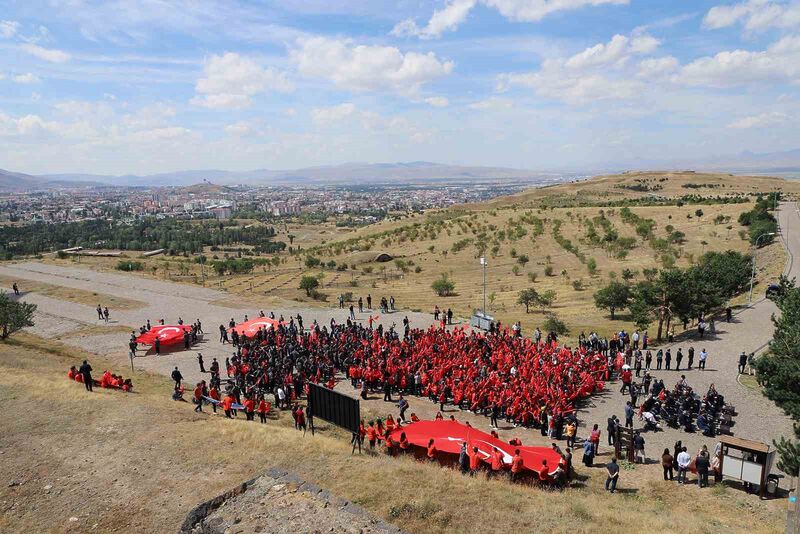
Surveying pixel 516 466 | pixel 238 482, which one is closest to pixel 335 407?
pixel 238 482

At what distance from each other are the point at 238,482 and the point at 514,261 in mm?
47780

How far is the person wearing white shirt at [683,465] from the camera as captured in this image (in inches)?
536

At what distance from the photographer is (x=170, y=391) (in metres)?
21.9

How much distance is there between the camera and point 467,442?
13977 millimetres

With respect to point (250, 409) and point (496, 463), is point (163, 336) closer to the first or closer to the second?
point (250, 409)

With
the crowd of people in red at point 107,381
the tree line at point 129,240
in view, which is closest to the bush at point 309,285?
the crowd of people in red at point 107,381

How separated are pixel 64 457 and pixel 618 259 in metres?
49.8

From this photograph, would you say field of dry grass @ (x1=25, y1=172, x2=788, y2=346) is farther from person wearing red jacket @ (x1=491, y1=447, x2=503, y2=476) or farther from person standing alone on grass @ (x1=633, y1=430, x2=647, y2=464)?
person wearing red jacket @ (x1=491, y1=447, x2=503, y2=476)

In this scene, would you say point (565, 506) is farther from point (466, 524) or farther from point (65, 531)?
point (65, 531)

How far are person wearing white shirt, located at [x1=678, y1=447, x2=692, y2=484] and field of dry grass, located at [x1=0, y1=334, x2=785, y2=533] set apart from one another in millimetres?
365

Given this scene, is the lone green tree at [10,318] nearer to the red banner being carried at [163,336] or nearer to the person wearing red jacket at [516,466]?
the red banner being carried at [163,336]

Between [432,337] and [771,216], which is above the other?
[771,216]

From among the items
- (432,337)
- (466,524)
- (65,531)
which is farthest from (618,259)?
(65,531)

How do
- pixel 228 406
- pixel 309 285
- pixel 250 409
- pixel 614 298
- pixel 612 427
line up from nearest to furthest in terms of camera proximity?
1. pixel 612 427
2. pixel 250 409
3. pixel 228 406
4. pixel 614 298
5. pixel 309 285
